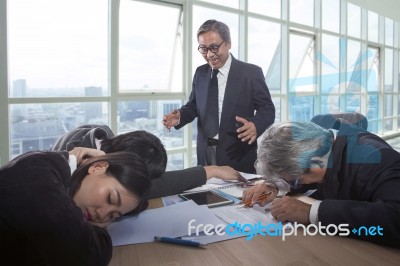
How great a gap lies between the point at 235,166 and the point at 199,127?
0.41 metres

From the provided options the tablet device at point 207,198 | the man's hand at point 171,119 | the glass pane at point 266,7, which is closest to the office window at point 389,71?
the glass pane at point 266,7

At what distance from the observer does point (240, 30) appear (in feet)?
15.3

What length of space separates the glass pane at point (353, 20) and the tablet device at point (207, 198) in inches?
280

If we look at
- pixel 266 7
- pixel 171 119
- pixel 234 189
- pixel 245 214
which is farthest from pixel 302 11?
pixel 245 214

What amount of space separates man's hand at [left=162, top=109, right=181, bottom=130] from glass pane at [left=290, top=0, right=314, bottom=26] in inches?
167

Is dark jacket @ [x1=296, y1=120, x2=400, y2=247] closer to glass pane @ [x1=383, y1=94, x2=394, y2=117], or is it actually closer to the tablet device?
the tablet device

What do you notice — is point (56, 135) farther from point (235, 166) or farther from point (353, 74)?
point (353, 74)

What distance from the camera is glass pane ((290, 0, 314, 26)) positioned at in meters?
5.52

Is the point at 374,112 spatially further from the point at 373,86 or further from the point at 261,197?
the point at 261,197

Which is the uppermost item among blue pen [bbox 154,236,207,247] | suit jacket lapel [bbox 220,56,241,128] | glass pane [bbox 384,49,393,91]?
glass pane [bbox 384,49,393,91]

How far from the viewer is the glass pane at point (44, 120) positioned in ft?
9.63

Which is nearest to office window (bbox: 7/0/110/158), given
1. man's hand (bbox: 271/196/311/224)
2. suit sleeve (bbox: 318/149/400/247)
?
man's hand (bbox: 271/196/311/224)

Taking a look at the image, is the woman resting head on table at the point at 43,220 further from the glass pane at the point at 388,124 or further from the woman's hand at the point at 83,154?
the glass pane at the point at 388,124

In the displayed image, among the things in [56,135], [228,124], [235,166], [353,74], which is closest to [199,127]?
[228,124]
